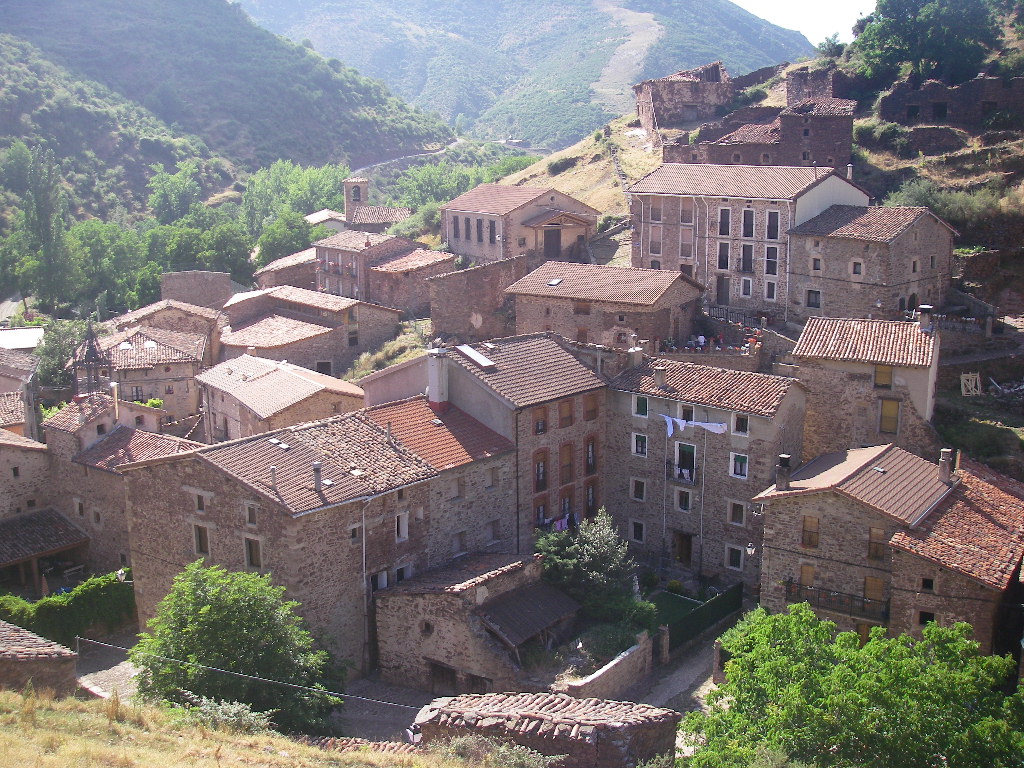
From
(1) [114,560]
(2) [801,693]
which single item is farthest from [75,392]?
(2) [801,693]

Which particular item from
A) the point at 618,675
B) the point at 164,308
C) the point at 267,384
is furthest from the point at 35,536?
the point at 618,675

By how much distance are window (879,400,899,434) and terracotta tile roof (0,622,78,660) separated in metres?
26.5

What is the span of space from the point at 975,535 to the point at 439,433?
16487 mm

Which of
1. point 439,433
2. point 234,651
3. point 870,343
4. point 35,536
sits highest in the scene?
point 870,343

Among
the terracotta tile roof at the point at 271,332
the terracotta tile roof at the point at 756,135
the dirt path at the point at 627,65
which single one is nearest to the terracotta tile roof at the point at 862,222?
the terracotta tile roof at the point at 756,135

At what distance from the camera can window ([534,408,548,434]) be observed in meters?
37.2

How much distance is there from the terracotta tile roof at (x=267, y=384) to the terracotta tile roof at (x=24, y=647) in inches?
627

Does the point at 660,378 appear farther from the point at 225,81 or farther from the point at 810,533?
the point at 225,81

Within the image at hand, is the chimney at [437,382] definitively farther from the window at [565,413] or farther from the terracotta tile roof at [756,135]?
the terracotta tile roof at [756,135]

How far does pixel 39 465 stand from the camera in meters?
42.8

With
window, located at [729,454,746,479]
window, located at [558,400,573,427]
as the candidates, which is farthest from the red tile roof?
window, located at [558,400,573,427]

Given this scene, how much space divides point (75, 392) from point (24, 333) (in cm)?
1073

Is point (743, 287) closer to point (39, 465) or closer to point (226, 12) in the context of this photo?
point (39, 465)

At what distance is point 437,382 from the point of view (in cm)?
3716
